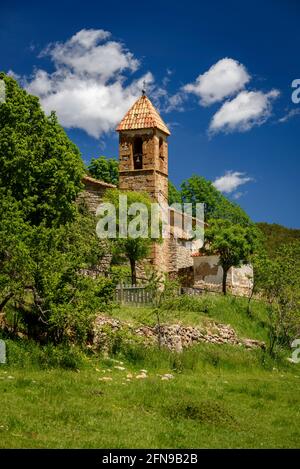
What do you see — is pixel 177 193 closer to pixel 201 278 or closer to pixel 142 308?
pixel 201 278

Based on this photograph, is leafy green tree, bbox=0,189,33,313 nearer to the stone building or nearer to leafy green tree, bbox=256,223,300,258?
the stone building

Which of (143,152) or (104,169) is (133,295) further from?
(104,169)

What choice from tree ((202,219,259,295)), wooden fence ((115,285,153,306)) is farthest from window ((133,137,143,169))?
wooden fence ((115,285,153,306))

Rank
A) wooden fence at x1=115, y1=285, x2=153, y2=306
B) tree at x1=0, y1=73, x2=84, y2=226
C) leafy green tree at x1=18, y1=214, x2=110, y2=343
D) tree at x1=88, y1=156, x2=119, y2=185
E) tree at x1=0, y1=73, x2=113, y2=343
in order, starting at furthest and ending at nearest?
tree at x1=88, y1=156, x2=119, y2=185 → wooden fence at x1=115, y1=285, x2=153, y2=306 → tree at x1=0, y1=73, x2=84, y2=226 → leafy green tree at x1=18, y1=214, x2=110, y2=343 → tree at x1=0, y1=73, x2=113, y2=343

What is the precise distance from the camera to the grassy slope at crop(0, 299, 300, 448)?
34.2 ft

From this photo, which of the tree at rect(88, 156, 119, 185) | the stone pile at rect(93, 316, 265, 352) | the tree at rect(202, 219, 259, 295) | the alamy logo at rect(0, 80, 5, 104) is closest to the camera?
the stone pile at rect(93, 316, 265, 352)

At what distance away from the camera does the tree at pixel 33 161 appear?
23.9 metres

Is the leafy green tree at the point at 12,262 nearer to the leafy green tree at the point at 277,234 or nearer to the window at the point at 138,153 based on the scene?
the window at the point at 138,153

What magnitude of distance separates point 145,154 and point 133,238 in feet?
31.2

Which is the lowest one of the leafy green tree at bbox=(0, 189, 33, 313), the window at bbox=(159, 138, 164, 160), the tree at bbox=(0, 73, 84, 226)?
the leafy green tree at bbox=(0, 189, 33, 313)

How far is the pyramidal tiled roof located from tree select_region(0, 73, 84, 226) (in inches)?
501
